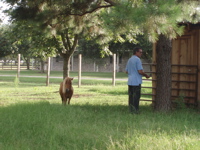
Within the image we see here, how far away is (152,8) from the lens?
702 centimetres

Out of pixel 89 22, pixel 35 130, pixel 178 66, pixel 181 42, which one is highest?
pixel 89 22

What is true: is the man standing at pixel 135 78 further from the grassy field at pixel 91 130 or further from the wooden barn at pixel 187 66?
the wooden barn at pixel 187 66

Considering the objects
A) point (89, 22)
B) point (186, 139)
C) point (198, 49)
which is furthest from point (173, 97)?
point (186, 139)

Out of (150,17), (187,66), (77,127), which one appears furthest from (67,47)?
(77,127)

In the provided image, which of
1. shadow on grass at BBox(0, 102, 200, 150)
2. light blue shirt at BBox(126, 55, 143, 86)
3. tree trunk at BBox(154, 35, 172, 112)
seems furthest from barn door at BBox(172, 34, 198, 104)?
light blue shirt at BBox(126, 55, 143, 86)

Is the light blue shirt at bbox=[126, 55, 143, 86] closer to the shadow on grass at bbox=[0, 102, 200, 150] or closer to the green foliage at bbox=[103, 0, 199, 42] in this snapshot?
the shadow on grass at bbox=[0, 102, 200, 150]

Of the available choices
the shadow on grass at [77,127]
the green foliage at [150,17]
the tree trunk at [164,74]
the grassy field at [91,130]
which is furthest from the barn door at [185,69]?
the green foliage at [150,17]

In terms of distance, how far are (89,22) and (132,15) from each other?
5145 mm

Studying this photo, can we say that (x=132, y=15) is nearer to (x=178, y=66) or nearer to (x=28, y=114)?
(x=28, y=114)

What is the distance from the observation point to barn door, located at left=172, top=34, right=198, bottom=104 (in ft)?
36.0

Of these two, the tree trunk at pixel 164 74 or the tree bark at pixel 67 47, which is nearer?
the tree trunk at pixel 164 74

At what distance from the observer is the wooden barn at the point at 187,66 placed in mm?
10852

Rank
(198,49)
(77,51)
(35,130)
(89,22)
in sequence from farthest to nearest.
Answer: (77,51) < (89,22) < (198,49) < (35,130)

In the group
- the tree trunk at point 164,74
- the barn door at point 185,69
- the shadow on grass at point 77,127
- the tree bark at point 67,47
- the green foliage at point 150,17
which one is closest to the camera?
the shadow on grass at point 77,127
